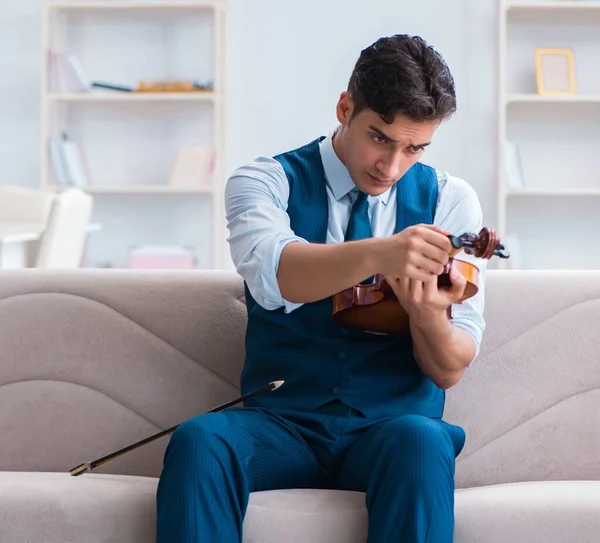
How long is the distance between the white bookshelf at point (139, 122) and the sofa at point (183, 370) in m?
3.13

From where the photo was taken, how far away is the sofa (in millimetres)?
1789

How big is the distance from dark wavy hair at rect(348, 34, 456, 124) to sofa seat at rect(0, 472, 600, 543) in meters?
0.60

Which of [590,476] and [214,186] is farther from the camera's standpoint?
[214,186]

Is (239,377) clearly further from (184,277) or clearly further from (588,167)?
(588,167)

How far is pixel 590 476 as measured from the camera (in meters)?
1.76

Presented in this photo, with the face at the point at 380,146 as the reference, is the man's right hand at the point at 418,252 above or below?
below

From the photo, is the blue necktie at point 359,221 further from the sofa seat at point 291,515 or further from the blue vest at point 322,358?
the sofa seat at point 291,515

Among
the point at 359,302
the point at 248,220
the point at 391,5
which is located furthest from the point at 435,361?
the point at 391,5

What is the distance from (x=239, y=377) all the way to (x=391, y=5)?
3.59 meters

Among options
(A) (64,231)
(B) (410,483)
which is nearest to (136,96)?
(A) (64,231)

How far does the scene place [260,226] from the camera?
1.55 m

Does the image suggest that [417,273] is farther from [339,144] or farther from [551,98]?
[551,98]

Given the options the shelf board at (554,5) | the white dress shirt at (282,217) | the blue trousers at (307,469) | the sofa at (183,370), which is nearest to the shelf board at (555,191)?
the shelf board at (554,5)

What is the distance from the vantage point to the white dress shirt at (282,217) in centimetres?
153
